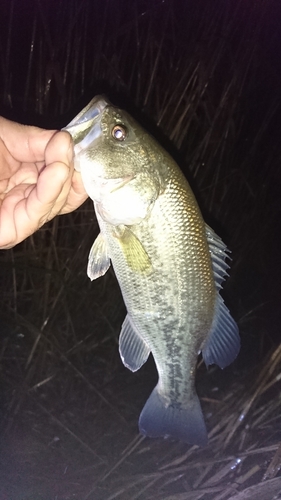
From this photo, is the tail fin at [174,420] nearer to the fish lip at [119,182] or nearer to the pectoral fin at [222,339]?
the pectoral fin at [222,339]

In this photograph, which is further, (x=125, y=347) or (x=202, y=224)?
(x=125, y=347)

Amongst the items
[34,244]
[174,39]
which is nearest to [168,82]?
[174,39]

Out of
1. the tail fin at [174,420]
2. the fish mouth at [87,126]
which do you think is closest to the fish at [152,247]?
the fish mouth at [87,126]

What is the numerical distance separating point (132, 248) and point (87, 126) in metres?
0.39

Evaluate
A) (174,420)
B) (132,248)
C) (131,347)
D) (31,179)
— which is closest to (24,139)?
(31,179)

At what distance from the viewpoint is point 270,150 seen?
2.53m

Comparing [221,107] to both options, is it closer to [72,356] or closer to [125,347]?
[125,347]

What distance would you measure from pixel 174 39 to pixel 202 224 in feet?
5.14

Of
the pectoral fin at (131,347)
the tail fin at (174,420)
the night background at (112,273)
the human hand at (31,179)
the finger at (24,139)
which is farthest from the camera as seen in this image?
the night background at (112,273)

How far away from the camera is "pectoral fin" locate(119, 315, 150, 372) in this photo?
1431mm

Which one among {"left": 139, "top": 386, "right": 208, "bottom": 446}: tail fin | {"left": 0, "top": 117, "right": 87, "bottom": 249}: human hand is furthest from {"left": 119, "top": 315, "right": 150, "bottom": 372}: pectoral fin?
{"left": 0, "top": 117, "right": 87, "bottom": 249}: human hand

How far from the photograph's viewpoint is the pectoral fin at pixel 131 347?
1431mm

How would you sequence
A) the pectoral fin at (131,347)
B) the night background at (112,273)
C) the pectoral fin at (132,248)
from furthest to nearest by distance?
the night background at (112,273) < the pectoral fin at (131,347) < the pectoral fin at (132,248)

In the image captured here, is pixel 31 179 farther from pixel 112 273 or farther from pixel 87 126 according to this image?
pixel 112 273
